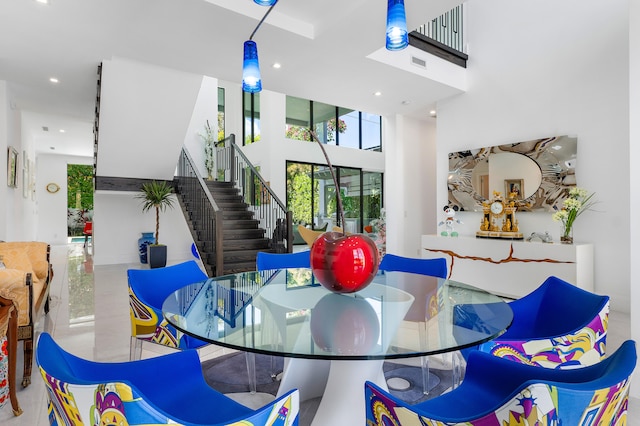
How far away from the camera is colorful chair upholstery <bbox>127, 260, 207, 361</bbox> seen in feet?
6.68

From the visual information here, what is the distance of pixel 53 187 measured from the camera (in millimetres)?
12070

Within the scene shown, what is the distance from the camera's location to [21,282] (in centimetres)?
242

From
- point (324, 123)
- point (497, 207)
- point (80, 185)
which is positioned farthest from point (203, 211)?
point (80, 185)

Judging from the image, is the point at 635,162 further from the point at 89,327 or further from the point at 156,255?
the point at 156,255

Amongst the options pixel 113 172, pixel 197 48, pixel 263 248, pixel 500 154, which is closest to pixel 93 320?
pixel 263 248

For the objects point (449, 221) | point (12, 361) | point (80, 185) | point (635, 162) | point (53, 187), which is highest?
point (80, 185)

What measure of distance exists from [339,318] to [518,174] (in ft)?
14.8

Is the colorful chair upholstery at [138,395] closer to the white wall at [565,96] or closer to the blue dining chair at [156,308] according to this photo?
the blue dining chair at [156,308]

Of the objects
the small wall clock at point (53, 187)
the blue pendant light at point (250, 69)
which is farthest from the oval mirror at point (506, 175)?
the small wall clock at point (53, 187)

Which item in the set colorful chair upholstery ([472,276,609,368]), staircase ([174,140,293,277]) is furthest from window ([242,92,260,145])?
Answer: colorful chair upholstery ([472,276,609,368])

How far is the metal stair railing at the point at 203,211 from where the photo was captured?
5.18 m

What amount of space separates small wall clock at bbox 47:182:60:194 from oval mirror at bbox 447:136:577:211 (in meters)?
12.4

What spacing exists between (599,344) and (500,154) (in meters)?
4.21

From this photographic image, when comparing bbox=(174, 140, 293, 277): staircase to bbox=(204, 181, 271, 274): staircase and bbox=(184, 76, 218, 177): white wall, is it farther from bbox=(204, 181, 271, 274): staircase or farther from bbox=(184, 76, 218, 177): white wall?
bbox=(184, 76, 218, 177): white wall
